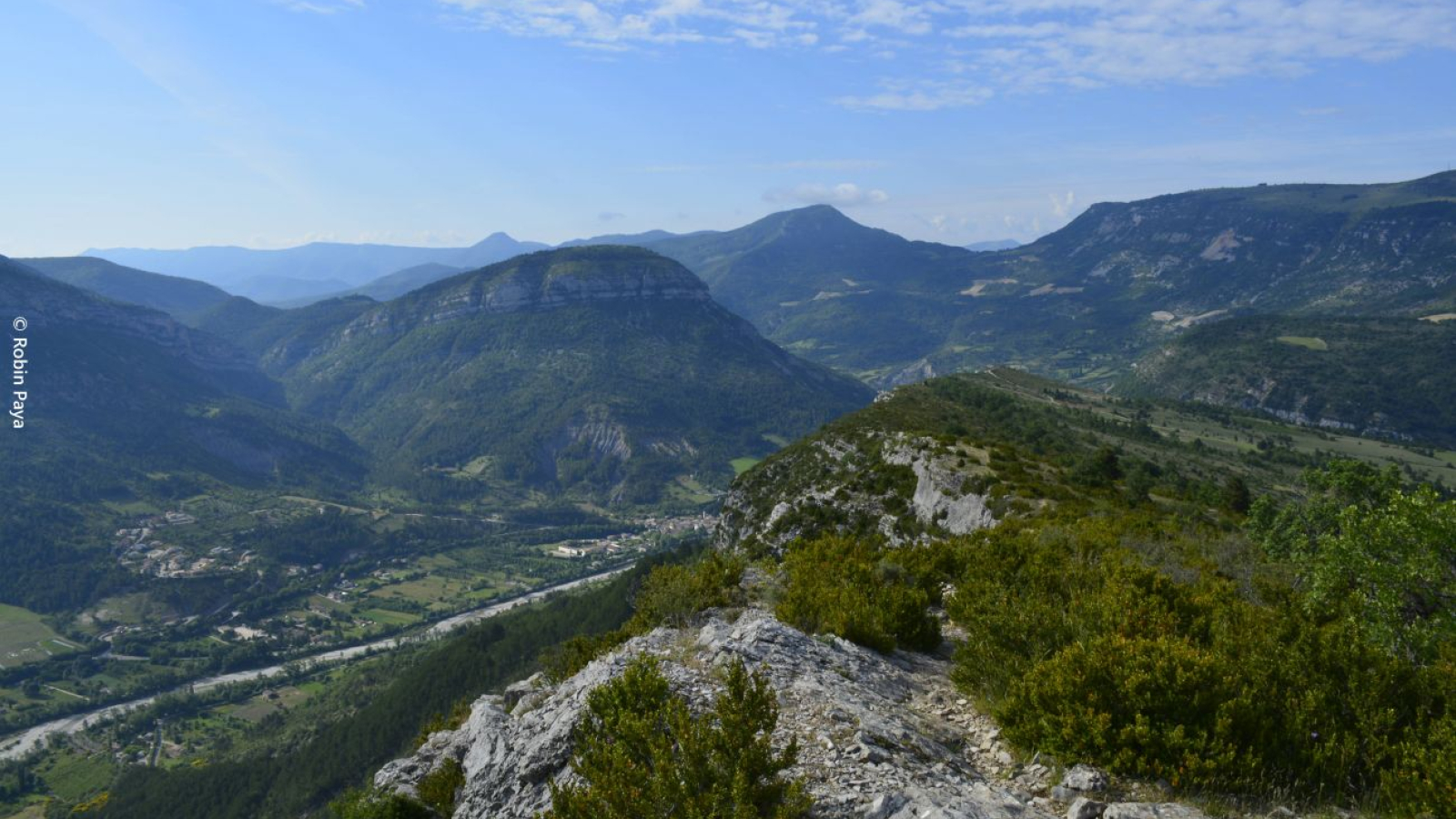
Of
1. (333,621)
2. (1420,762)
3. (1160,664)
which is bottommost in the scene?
(333,621)

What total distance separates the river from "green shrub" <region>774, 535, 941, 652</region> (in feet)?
468

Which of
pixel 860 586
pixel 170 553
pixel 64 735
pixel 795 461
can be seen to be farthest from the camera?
pixel 170 553

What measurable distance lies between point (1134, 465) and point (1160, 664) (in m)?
60.9

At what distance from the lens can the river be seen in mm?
121375

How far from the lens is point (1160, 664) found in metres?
12.1

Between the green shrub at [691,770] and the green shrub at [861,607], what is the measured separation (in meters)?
7.25

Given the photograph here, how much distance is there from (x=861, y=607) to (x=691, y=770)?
10.9m

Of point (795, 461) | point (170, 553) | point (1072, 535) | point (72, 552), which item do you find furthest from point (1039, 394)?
point (72, 552)

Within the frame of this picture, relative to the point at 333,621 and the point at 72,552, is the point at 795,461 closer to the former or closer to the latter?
the point at 333,621

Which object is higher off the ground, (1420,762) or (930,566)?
(1420,762)

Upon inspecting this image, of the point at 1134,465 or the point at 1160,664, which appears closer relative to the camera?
the point at 1160,664

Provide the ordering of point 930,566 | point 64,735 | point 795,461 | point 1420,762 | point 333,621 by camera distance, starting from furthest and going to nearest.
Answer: point 333,621, point 64,735, point 795,461, point 930,566, point 1420,762

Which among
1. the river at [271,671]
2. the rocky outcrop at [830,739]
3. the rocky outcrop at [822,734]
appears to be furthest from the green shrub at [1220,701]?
the river at [271,671]

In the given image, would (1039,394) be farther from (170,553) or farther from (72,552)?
(72,552)
